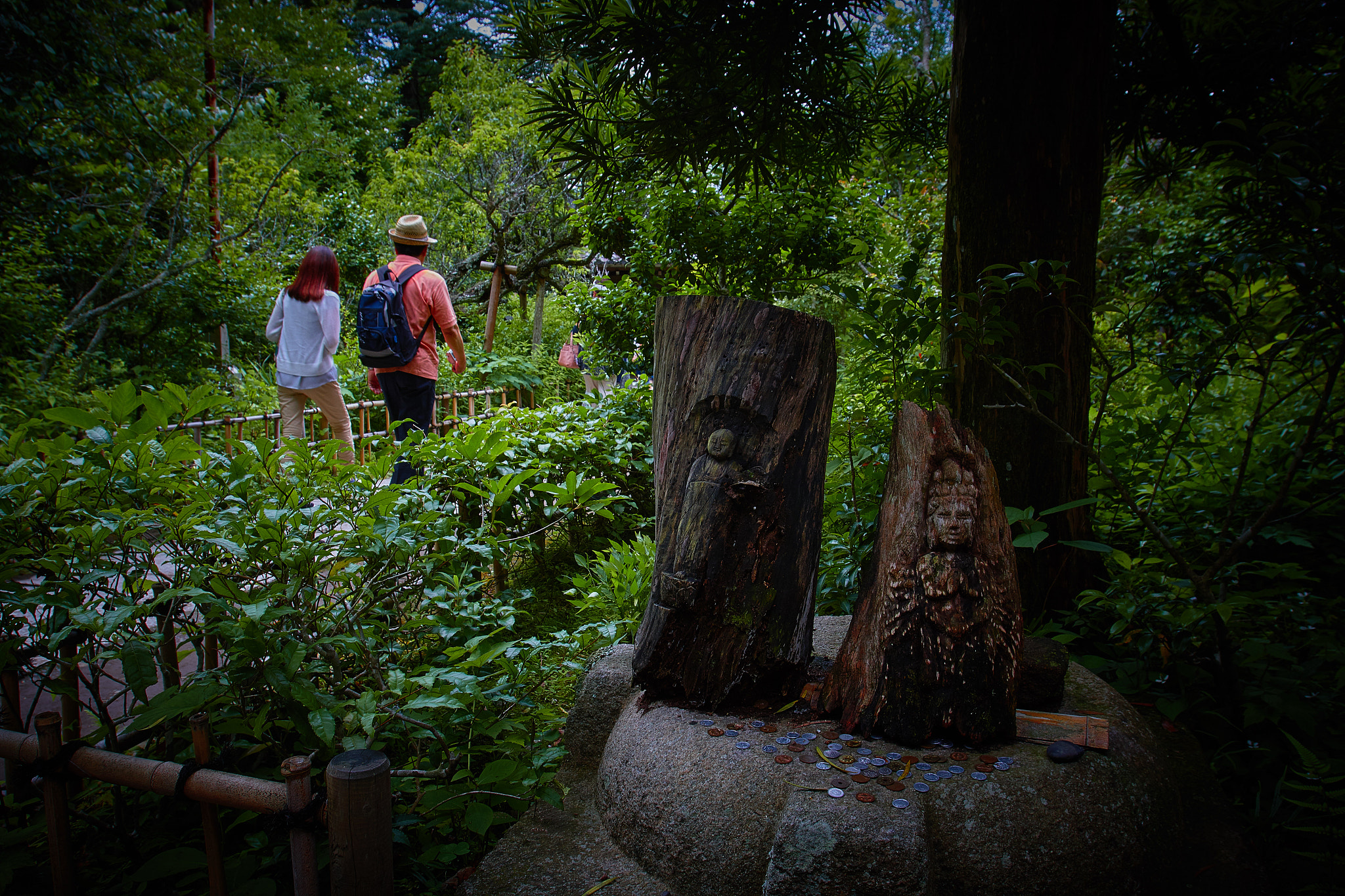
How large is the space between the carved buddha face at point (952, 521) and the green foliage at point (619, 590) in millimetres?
1495

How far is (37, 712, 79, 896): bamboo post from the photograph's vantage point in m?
1.57

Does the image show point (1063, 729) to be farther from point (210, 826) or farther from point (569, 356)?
point (569, 356)

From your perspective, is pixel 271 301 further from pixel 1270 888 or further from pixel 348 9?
pixel 1270 888

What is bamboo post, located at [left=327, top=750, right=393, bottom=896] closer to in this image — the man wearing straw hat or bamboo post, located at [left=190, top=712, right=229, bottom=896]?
bamboo post, located at [left=190, top=712, right=229, bottom=896]

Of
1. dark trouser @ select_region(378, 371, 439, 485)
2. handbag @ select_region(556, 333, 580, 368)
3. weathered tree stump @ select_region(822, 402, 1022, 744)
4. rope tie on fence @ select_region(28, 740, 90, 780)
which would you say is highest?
handbag @ select_region(556, 333, 580, 368)

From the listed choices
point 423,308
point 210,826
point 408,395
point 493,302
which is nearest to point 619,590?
point 210,826

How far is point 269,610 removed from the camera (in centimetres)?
179

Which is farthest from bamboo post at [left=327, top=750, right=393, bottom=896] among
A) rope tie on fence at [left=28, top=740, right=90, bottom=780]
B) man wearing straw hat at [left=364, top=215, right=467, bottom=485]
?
man wearing straw hat at [left=364, top=215, right=467, bottom=485]

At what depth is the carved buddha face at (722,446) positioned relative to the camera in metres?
2.13

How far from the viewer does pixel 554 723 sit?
2777 millimetres

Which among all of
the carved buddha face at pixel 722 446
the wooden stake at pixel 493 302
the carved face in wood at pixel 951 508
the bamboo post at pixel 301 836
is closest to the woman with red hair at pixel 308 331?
the carved buddha face at pixel 722 446

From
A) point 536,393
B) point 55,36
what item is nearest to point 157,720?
point 55,36

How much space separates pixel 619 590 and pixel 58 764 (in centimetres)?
220

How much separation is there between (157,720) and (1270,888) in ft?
8.92
